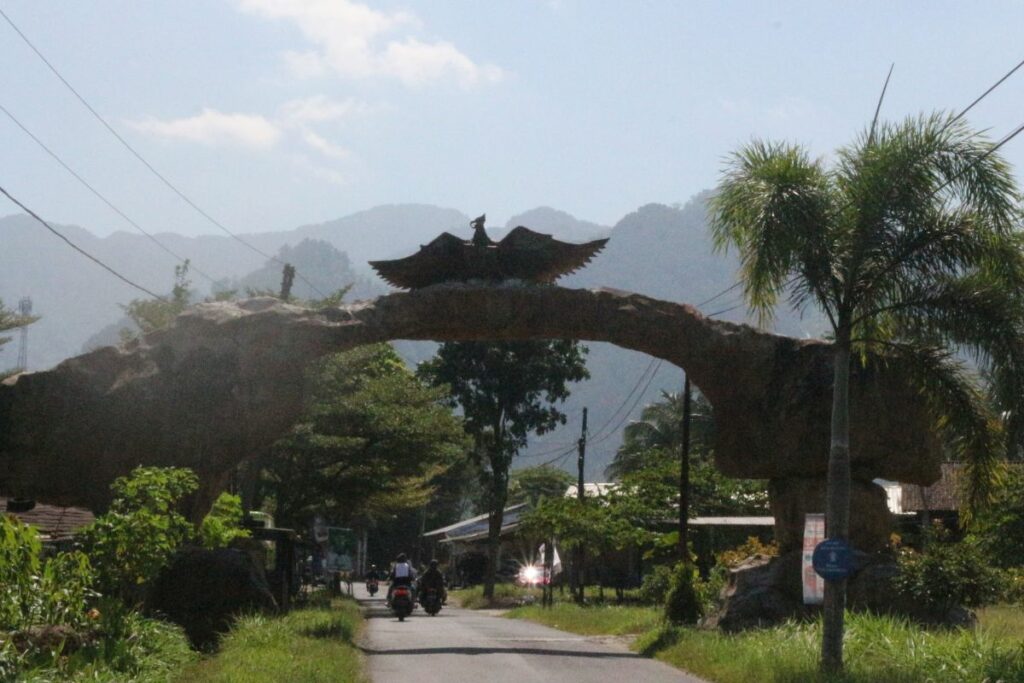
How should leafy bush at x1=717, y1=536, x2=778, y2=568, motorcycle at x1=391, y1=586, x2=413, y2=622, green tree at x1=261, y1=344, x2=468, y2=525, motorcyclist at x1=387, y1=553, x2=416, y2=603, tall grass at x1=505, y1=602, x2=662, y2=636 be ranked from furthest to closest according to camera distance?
green tree at x1=261, y1=344, x2=468, y2=525
motorcyclist at x1=387, y1=553, x2=416, y2=603
motorcycle at x1=391, y1=586, x2=413, y2=622
tall grass at x1=505, y1=602, x2=662, y2=636
leafy bush at x1=717, y1=536, x2=778, y2=568

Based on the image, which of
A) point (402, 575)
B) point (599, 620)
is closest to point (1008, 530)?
point (599, 620)

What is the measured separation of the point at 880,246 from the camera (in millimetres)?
16141

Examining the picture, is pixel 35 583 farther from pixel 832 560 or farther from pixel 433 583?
pixel 433 583

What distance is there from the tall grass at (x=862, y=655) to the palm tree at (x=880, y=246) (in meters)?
0.69

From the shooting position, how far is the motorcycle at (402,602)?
32.5 metres

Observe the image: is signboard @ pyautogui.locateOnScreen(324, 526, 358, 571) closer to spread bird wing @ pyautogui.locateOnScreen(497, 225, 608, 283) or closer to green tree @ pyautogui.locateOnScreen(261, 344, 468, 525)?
green tree @ pyautogui.locateOnScreen(261, 344, 468, 525)

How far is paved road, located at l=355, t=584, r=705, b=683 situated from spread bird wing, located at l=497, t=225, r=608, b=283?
6.27 m

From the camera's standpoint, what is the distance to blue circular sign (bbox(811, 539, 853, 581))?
1488cm

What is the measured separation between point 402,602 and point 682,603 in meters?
11.4

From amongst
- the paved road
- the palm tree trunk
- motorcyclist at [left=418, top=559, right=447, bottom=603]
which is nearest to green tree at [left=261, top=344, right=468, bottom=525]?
motorcyclist at [left=418, top=559, right=447, bottom=603]

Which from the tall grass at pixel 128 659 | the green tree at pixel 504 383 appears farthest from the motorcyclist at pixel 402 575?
the tall grass at pixel 128 659

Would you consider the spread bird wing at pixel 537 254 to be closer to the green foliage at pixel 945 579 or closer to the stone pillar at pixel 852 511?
the stone pillar at pixel 852 511

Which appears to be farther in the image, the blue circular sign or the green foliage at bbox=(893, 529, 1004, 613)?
the green foliage at bbox=(893, 529, 1004, 613)

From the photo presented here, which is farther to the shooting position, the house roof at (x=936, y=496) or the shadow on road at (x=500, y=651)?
the house roof at (x=936, y=496)
